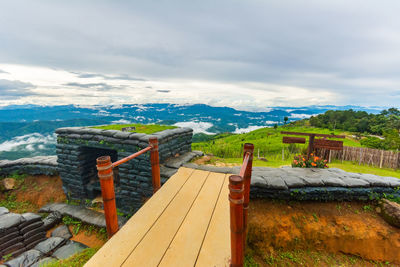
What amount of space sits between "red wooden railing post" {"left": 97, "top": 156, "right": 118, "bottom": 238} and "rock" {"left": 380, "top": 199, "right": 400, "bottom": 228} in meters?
5.83

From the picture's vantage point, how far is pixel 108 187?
2.37 metres

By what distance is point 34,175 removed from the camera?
8.87m

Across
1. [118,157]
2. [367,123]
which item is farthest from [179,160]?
[367,123]

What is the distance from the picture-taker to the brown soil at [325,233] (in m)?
3.99

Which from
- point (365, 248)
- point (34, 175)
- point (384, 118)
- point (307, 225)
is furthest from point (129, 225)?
point (384, 118)

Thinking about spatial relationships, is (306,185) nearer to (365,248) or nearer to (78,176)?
(365,248)

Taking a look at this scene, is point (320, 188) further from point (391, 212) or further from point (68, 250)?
point (68, 250)

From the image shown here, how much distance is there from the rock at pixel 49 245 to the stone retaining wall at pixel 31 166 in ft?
12.7

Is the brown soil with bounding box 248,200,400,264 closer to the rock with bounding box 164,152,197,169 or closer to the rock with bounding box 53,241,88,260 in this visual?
the rock with bounding box 164,152,197,169

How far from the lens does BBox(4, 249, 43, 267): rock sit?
4445mm

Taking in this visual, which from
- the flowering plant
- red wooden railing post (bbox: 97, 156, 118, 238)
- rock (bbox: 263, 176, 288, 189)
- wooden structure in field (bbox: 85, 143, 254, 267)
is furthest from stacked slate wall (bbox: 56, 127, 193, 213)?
the flowering plant

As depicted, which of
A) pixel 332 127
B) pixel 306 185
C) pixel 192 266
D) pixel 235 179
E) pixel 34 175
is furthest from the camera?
pixel 332 127

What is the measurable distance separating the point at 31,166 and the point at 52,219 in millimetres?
3782

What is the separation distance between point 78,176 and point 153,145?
17.4 ft
